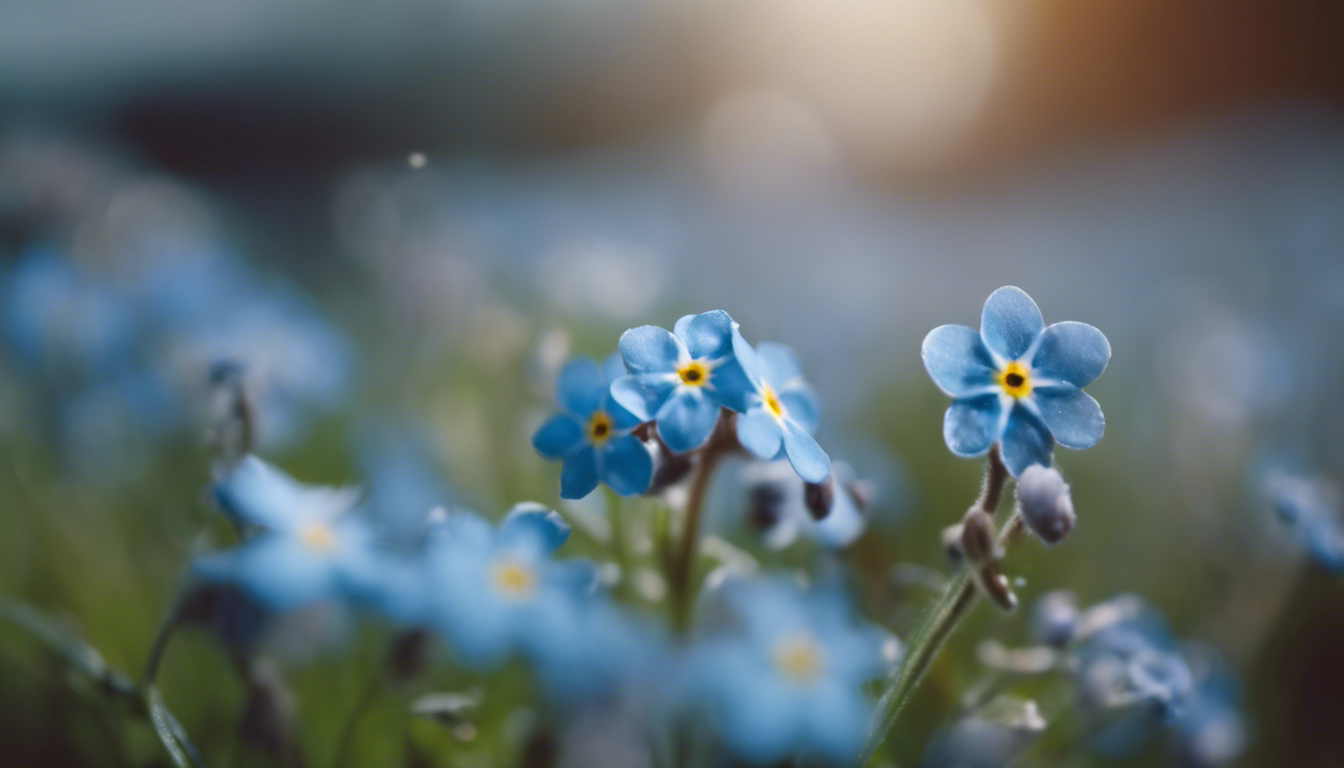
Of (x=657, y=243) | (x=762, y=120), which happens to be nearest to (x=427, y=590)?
(x=657, y=243)

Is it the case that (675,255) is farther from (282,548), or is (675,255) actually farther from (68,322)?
(282,548)

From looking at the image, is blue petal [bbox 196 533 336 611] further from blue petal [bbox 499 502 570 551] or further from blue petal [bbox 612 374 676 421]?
blue petal [bbox 612 374 676 421]

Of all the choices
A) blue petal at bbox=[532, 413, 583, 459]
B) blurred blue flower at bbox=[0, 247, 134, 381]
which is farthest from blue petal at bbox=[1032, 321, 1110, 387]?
blurred blue flower at bbox=[0, 247, 134, 381]

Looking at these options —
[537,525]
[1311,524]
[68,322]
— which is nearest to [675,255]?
[68,322]

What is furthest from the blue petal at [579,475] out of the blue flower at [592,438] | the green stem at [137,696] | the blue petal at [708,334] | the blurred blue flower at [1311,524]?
the blurred blue flower at [1311,524]

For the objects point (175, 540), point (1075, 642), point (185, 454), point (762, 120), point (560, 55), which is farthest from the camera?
point (560, 55)

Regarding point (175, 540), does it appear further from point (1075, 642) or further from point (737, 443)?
point (1075, 642)

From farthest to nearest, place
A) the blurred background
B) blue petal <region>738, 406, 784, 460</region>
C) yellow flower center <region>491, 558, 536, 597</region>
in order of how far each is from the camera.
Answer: the blurred background < yellow flower center <region>491, 558, 536, 597</region> < blue petal <region>738, 406, 784, 460</region>
